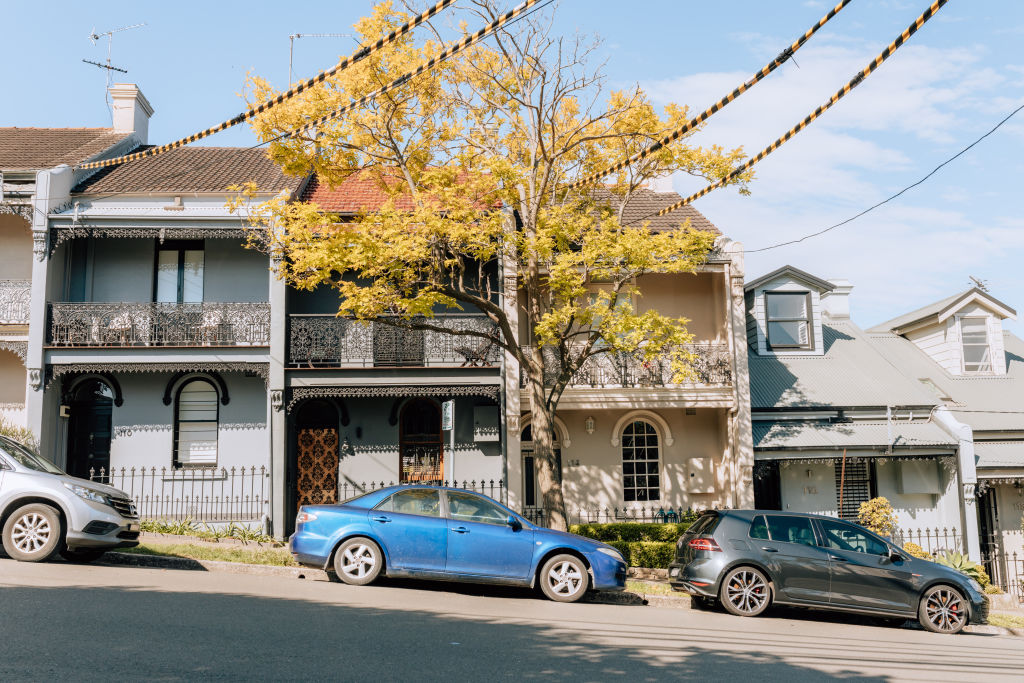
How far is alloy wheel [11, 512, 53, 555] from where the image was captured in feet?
35.6

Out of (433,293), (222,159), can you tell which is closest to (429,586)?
(433,293)

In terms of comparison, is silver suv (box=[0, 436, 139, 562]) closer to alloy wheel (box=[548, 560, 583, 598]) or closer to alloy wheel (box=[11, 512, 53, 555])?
alloy wheel (box=[11, 512, 53, 555])

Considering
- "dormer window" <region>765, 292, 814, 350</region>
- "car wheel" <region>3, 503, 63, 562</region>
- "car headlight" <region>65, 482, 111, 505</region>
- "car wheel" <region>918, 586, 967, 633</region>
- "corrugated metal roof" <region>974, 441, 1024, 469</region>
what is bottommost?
"car wheel" <region>918, 586, 967, 633</region>

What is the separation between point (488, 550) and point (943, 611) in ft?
20.2

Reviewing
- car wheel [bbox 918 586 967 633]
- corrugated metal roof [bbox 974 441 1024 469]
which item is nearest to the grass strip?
car wheel [bbox 918 586 967 633]

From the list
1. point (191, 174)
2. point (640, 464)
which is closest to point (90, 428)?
point (191, 174)

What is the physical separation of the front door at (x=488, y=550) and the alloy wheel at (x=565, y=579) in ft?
1.10

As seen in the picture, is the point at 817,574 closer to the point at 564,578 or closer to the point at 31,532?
the point at 564,578

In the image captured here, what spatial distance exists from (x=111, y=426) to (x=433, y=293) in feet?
29.3

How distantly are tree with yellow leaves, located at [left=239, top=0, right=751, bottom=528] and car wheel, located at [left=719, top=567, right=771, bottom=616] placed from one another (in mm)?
3472

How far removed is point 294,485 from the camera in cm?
1838

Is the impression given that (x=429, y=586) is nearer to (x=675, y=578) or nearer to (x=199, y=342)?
(x=675, y=578)

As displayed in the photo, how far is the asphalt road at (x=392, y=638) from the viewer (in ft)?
21.8

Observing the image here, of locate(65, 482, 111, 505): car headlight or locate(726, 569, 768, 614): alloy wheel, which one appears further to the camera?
locate(726, 569, 768, 614): alloy wheel
